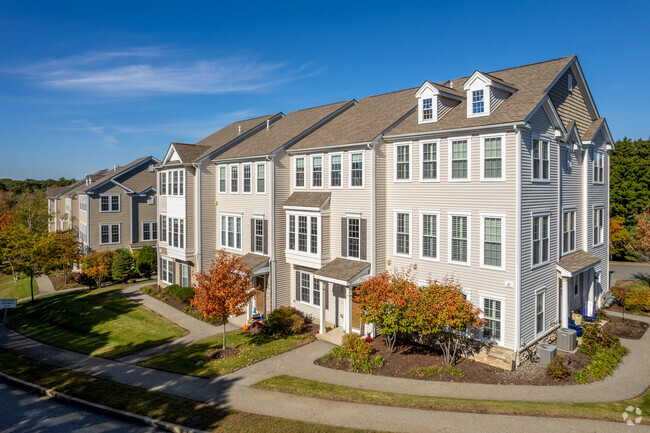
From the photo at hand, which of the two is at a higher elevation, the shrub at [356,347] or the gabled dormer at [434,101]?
the gabled dormer at [434,101]

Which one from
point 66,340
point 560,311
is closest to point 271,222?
point 66,340

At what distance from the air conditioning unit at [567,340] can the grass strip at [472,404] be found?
3724 millimetres

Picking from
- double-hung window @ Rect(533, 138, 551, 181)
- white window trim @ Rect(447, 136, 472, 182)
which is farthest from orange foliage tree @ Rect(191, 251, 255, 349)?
double-hung window @ Rect(533, 138, 551, 181)

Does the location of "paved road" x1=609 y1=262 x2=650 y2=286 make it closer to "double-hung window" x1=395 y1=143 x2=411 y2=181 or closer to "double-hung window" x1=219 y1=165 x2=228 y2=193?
"double-hung window" x1=395 y1=143 x2=411 y2=181

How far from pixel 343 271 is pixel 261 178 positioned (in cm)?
867

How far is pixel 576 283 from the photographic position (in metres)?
22.3

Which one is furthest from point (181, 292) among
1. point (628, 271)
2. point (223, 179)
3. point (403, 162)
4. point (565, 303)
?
point (628, 271)

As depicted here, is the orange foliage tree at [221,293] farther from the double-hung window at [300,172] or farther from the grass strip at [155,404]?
the double-hung window at [300,172]

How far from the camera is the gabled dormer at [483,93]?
690 inches

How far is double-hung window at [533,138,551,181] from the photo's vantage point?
17.6 m

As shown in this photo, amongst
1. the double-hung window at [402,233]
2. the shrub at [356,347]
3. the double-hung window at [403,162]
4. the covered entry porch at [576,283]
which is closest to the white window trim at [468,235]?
the double-hung window at [402,233]

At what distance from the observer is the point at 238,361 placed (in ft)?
59.7

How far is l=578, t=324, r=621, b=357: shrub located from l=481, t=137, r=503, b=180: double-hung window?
349 inches

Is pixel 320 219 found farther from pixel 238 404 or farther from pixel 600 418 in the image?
pixel 600 418
